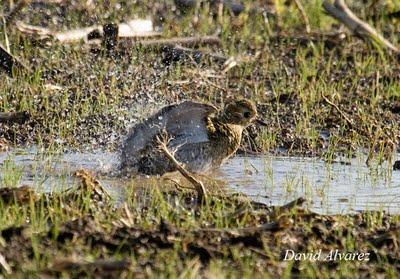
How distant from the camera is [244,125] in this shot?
30.0 feet

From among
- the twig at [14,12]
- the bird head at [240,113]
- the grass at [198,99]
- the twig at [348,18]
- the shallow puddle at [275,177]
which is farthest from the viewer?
the twig at [14,12]

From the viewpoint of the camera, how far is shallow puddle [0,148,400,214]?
7.45 meters

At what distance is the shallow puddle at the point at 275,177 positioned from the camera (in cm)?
745

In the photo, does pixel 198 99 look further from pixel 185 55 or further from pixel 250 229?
pixel 250 229

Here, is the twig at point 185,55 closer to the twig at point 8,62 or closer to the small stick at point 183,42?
the small stick at point 183,42

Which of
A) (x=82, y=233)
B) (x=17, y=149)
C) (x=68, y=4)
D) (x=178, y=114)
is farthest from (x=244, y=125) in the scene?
(x=68, y=4)

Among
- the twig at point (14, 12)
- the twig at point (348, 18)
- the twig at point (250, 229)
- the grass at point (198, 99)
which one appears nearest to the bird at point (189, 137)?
the grass at point (198, 99)

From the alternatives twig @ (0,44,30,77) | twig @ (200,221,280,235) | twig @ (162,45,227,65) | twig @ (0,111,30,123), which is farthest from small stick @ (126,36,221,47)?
twig @ (200,221,280,235)

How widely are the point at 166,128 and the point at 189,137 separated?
1.01 ft

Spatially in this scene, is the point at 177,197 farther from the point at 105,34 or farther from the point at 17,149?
the point at 105,34

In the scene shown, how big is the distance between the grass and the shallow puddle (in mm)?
79

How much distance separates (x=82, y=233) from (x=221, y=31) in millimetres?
7046

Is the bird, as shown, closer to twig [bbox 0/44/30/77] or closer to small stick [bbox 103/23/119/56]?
twig [bbox 0/44/30/77]

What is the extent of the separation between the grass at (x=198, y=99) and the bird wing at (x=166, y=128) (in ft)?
1.77
